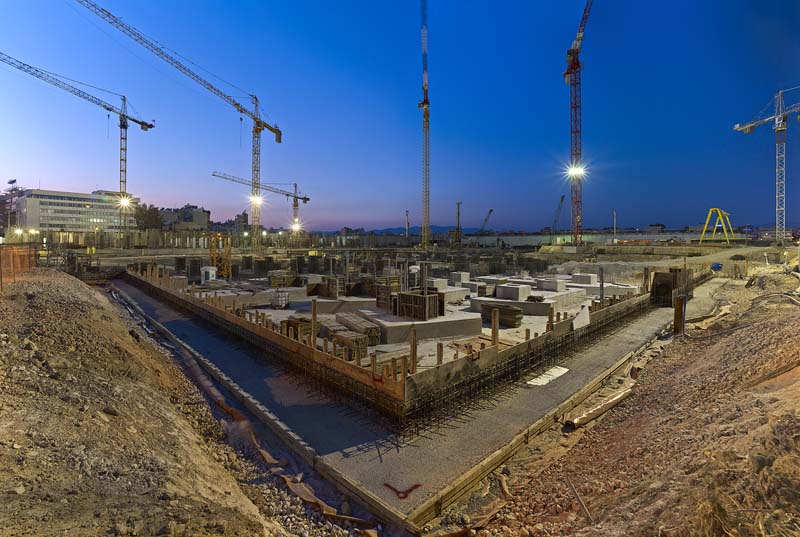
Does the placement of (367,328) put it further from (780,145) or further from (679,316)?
(780,145)

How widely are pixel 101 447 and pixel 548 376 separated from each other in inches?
409

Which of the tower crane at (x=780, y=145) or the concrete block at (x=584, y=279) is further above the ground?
the tower crane at (x=780, y=145)

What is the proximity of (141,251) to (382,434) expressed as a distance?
5324 centimetres

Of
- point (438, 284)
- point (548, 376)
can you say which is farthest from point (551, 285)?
point (548, 376)

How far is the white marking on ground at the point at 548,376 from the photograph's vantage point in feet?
36.9

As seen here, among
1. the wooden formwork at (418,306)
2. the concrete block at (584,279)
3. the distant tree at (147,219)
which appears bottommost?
the wooden formwork at (418,306)

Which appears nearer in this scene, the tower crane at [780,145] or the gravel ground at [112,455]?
the gravel ground at [112,455]

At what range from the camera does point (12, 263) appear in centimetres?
1956

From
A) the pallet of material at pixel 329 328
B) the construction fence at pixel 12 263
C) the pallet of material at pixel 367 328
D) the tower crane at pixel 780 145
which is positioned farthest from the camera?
the tower crane at pixel 780 145

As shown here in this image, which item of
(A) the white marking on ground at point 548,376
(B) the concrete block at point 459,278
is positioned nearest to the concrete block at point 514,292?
(B) the concrete block at point 459,278

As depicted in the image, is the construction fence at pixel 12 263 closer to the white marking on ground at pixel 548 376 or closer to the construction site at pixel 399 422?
the construction site at pixel 399 422

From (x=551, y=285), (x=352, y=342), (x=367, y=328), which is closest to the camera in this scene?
(x=352, y=342)

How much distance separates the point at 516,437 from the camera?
8.04m

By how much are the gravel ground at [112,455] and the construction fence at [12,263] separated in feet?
36.7
